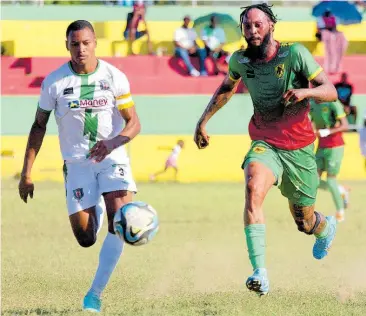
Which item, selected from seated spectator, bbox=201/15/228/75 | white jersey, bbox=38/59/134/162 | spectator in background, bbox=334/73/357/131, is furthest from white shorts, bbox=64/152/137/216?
seated spectator, bbox=201/15/228/75

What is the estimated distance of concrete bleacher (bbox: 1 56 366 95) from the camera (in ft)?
89.0

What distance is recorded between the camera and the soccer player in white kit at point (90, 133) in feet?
28.5

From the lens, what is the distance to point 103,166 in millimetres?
8805

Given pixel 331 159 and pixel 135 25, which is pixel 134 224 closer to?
pixel 331 159

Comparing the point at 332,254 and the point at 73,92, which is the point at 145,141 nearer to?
the point at 332,254

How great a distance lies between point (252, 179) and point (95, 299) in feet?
5.26

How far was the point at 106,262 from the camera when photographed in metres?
8.68

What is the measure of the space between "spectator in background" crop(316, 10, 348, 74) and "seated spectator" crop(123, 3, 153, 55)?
192 inches

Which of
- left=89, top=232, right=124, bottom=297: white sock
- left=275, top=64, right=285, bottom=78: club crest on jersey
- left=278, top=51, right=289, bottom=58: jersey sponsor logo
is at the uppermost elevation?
left=278, top=51, right=289, bottom=58: jersey sponsor logo

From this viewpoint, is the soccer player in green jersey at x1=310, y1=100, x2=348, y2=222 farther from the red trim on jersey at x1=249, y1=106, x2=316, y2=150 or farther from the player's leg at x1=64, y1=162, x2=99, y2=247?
the player's leg at x1=64, y1=162, x2=99, y2=247

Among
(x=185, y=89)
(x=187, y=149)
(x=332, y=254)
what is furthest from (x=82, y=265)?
(x=185, y=89)

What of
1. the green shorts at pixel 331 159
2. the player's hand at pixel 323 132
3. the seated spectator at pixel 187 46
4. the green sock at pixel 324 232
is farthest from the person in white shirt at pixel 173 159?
the green sock at pixel 324 232

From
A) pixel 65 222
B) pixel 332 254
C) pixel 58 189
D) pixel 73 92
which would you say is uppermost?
pixel 73 92

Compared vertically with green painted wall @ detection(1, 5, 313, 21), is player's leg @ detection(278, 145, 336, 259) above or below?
above
